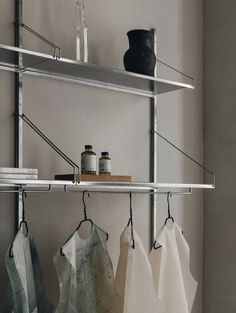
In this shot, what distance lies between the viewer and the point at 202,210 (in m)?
2.40

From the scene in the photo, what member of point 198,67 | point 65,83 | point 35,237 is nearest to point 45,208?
point 35,237

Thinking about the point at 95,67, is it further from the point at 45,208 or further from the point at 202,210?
the point at 202,210

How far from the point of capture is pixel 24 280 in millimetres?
1532

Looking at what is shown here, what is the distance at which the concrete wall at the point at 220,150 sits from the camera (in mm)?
2301

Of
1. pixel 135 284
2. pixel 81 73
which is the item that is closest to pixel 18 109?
pixel 81 73

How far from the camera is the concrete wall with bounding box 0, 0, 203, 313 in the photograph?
183cm

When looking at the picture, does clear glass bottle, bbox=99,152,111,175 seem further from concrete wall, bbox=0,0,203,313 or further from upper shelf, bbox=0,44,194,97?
upper shelf, bbox=0,44,194,97

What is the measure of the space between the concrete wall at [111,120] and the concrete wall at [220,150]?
0.13ft

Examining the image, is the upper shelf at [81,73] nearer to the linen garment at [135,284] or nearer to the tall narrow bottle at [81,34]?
the tall narrow bottle at [81,34]

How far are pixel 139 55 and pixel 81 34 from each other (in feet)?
0.71

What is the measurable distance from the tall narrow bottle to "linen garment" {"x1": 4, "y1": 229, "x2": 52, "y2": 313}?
2.09 ft

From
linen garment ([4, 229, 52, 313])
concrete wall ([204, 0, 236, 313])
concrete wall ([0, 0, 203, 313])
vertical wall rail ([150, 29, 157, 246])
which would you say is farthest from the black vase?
linen garment ([4, 229, 52, 313])

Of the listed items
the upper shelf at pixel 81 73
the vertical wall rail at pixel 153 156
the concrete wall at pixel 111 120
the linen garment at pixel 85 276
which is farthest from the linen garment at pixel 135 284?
the upper shelf at pixel 81 73

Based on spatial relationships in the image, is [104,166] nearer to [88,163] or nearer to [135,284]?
[88,163]
